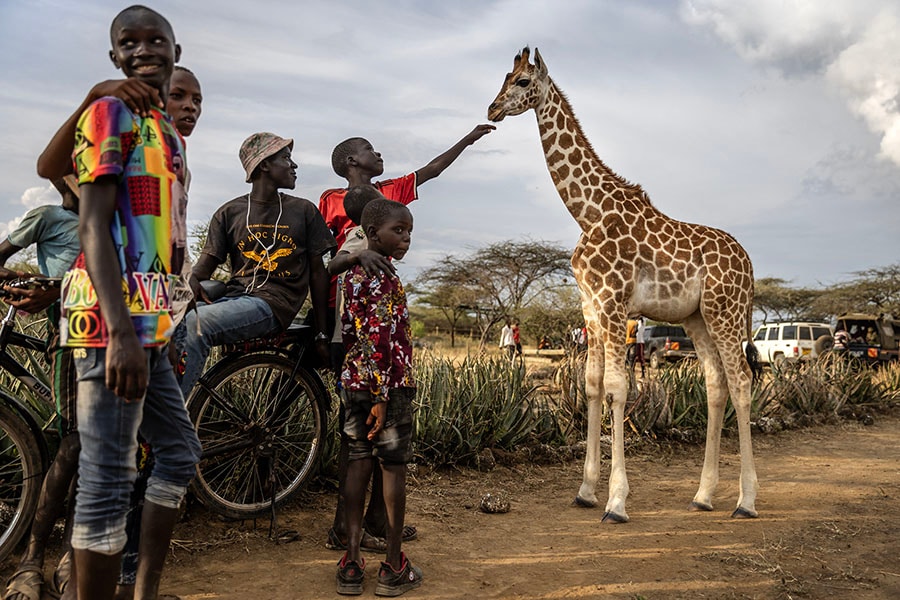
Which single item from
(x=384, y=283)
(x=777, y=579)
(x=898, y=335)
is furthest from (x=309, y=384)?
(x=898, y=335)

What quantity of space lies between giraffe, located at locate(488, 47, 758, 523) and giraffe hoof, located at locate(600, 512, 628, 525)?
7 cm

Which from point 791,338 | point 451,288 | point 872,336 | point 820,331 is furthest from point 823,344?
point 451,288

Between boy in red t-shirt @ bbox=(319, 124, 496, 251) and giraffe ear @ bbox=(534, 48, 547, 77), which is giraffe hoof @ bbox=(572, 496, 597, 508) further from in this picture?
giraffe ear @ bbox=(534, 48, 547, 77)

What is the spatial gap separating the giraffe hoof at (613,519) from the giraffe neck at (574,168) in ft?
6.58

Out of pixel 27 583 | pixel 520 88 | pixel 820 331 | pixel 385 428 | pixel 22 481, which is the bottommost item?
pixel 27 583

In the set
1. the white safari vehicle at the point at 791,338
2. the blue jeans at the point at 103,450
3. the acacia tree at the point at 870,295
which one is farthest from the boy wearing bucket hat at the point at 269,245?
the acacia tree at the point at 870,295

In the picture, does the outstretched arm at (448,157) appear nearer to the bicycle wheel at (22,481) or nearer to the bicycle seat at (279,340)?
the bicycle seat at (279,340)

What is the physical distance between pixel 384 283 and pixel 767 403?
7359 millimetres

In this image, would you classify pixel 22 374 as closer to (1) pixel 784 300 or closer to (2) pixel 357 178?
(2) pixel 357 178

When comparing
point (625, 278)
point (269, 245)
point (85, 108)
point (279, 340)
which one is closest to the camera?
point (85, 108)

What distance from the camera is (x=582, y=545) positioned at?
428cm

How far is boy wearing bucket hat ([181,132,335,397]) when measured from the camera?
3961 millimetres

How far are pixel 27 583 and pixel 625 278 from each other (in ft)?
12.6

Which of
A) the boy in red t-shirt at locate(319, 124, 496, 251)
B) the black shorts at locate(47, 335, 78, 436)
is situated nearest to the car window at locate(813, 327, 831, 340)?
the boy in red t-shirt at locate(319, 124, 496, 251)
